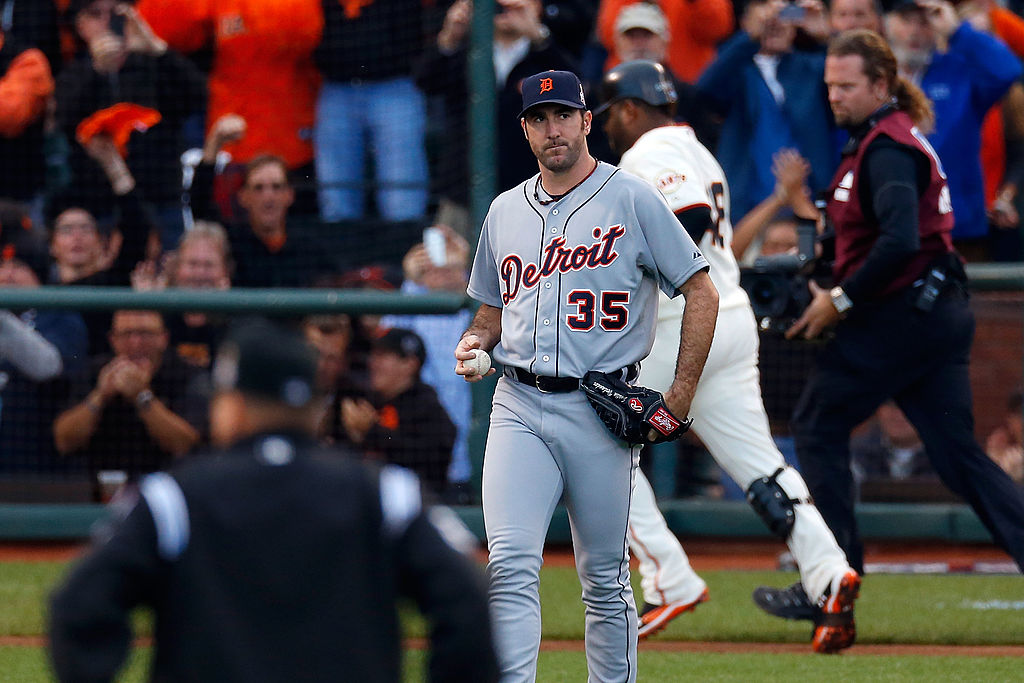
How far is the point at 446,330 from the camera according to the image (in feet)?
25.8

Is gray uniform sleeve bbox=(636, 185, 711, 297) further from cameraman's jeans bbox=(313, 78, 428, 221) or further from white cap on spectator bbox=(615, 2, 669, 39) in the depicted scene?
cameraman's jeans bbox=(313, 78, 428, 221)

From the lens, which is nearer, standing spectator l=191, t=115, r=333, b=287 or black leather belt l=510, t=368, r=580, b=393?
black leather belt l=510, t=368, r=580, b=393

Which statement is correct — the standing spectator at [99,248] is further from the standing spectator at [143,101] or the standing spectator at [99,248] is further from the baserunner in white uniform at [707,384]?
the baserunner in white uniform at [707,384]

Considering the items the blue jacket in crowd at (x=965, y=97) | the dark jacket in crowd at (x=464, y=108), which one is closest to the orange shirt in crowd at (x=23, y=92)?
the dark jacket in crowd at (x=464, y=108)

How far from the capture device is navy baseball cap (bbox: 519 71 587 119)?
13.8 feet

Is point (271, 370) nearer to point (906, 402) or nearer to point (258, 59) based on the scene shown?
point (906, 402)

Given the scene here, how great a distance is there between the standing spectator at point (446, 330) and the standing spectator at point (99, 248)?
4.83 ft

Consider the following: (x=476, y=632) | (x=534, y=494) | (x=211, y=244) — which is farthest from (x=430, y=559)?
(x=211, y=244)

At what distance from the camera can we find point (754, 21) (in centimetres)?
815

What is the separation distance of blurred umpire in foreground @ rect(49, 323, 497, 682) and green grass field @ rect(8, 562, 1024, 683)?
2.74 metres

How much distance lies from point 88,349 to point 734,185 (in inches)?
139

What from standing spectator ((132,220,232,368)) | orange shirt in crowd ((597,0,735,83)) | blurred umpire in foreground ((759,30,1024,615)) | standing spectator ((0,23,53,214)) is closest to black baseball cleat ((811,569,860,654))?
blurred umpire in foreground ((759,30,1024,615))

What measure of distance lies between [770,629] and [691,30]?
401cm

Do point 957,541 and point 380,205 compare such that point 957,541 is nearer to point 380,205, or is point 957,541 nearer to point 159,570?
point 380,205
